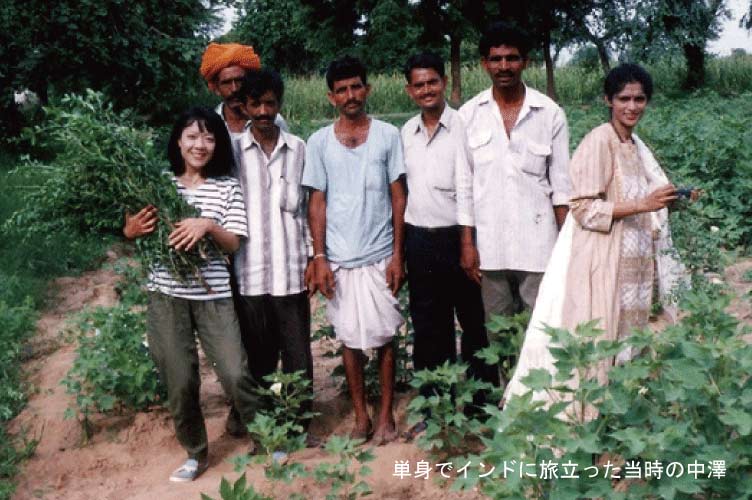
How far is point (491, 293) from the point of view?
3.71 m

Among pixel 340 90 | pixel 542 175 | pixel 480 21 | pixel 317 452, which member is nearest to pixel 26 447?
pixel 317 452

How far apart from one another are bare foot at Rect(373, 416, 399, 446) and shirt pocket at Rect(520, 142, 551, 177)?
1.34m

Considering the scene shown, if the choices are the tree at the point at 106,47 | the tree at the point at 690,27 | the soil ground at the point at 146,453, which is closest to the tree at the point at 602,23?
the tree at the point at 690,27

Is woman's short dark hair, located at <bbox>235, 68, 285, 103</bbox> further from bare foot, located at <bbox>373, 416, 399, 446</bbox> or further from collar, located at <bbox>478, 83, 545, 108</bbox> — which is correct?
bare foot, located at <bbox>373, 416, 399, 446</bbox>

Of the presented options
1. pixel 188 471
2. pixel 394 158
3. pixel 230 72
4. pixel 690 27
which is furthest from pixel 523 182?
pixel 690 27

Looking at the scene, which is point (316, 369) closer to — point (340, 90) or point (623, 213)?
point (340, 90)

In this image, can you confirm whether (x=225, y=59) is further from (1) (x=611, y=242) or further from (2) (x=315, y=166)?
(1) (x=611, y=242)

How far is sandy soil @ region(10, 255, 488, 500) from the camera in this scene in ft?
11.9

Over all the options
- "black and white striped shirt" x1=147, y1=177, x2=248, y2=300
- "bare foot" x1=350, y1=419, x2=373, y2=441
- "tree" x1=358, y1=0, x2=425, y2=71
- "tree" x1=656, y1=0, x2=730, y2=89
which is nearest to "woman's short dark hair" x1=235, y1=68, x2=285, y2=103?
"black and white striped shirt" x1=147, y1=177, x2=248, y2=300

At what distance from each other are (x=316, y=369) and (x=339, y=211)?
1.70 meters

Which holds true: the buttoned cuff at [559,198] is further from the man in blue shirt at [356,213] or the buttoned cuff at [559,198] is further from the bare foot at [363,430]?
the bare foot at [363,430]

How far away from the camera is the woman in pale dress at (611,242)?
3250 millimetres

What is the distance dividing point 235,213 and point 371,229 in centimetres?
60

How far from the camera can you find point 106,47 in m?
10.4
